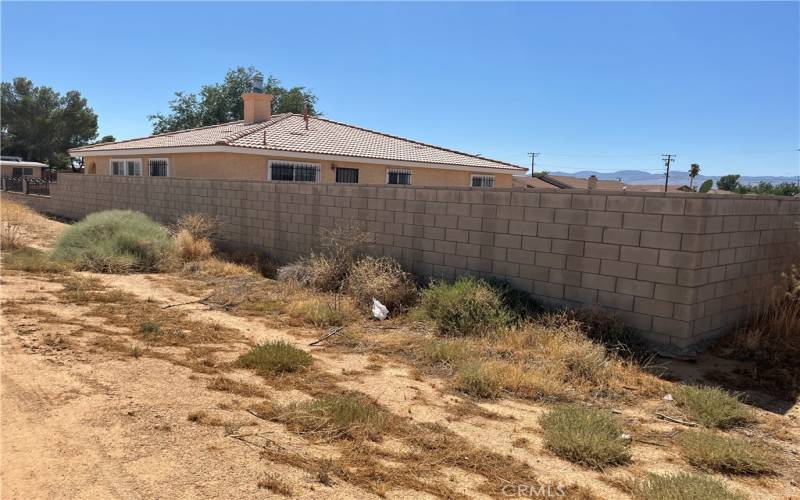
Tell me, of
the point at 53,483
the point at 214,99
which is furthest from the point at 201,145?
the point at 214,99

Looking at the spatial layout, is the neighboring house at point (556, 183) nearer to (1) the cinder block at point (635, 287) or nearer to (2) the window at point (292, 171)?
(2) the window at point (292, 171)

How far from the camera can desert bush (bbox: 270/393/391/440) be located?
4289 millimetres

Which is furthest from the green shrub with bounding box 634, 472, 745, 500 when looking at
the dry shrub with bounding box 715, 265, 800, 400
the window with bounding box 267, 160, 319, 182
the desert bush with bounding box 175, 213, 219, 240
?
the window with bounding box 267, 160, 319, 182

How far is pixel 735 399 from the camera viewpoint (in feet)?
17.4

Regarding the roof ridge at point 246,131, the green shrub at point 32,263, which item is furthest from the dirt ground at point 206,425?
the roof ridge at point 246,131

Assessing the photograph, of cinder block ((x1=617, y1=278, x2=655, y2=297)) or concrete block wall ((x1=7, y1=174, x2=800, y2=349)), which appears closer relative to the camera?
concrete block wall ((x1=7, y1=174, x2=800, y2=349))

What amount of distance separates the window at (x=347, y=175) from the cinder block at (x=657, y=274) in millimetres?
13324

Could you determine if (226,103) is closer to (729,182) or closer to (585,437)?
(585,437)

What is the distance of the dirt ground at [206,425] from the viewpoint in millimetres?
3428

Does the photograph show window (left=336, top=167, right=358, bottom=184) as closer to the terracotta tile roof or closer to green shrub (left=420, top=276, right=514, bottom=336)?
the terracotta tile roof

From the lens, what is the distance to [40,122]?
169 ft

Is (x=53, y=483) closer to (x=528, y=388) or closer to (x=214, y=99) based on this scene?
(x=528, y=388)

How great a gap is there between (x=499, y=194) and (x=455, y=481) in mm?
5566

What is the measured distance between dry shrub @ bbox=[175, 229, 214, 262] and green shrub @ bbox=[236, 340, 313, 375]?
24.6 ft
